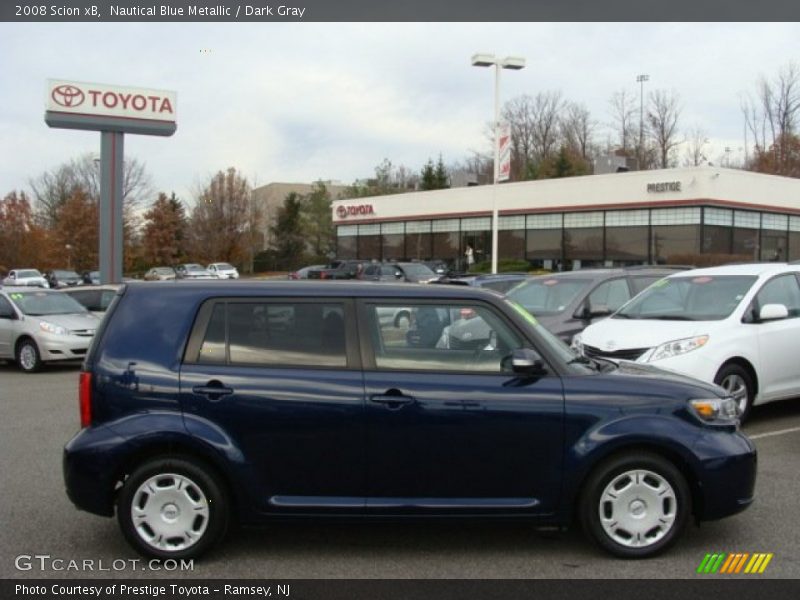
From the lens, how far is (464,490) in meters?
4.80

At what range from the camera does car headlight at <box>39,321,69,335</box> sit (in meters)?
14.7

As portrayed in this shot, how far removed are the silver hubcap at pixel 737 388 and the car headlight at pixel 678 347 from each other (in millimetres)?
496

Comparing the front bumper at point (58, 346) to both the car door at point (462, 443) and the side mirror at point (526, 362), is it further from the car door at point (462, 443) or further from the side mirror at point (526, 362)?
the side mirror at point (526, 362)

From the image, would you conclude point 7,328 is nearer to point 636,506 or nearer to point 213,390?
point 213,390

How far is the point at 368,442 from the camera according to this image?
15.6 ft

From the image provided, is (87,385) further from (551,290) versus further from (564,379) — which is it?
(551,290)

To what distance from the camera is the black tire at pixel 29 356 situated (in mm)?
14758

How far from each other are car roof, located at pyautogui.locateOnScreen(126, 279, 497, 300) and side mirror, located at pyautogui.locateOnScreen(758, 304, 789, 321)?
4.71m

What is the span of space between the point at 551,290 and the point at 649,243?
27493mm

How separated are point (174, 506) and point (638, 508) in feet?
9.24

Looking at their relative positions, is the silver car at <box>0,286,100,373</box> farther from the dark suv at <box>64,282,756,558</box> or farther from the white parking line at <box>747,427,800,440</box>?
the white parking line at <box>747,427,800,440</box>

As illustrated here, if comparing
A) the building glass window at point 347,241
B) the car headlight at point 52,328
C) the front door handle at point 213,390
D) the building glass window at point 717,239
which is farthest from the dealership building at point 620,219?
the front door handle at point 213,390

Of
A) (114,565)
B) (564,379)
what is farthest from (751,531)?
(114,565)
